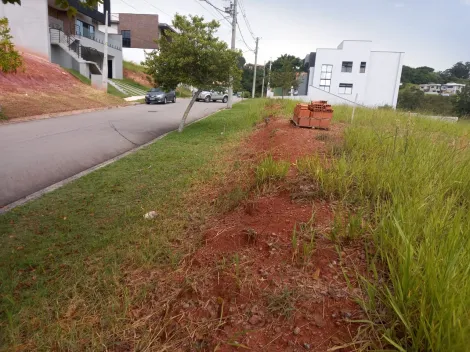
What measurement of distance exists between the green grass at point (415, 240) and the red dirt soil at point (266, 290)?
0.22m

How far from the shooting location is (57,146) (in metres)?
9.47

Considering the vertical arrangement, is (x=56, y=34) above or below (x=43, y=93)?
above

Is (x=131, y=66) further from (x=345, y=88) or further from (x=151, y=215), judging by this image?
(x=151, y=215)

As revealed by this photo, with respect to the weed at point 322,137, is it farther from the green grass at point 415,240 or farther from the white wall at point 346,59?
the white wall at point 346,59

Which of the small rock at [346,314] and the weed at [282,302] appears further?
the weed at [282,302]

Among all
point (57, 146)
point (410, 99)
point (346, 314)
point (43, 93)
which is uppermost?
point (410, 99)

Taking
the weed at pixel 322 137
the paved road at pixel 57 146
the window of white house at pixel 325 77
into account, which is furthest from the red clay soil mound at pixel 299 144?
the window of white house at pixel 325 77

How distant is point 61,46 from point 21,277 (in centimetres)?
3152

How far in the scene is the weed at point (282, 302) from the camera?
2287 millimetres

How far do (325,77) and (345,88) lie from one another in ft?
11.2

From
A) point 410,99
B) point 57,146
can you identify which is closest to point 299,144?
point 57,146

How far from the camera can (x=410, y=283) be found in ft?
6.61

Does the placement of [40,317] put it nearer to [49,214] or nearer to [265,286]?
[265,286]

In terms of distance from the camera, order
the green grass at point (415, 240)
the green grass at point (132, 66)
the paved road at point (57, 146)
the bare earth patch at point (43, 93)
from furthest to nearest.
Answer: the green grass at point (132, 66), the bare earth patch at point (43, 93), the paved road at point (57, 146), the green grass at point (415, 240)
